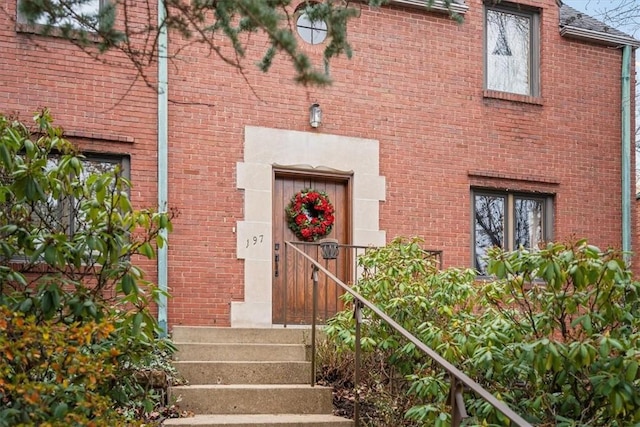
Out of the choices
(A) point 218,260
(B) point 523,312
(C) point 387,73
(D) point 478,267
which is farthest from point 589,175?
(B) point 523,312

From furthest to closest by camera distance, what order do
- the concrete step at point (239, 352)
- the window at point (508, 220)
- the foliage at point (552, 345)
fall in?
the window at point (508, 220) < the concrete step at point (239, 352) < the foliage at point (552, 345)

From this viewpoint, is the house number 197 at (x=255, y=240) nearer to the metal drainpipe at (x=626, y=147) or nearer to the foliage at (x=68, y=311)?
the foliage at (x=68, y=311)

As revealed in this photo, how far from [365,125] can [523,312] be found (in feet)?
15.0

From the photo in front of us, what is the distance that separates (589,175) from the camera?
10.4m

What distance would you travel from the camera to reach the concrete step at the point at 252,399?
602cm

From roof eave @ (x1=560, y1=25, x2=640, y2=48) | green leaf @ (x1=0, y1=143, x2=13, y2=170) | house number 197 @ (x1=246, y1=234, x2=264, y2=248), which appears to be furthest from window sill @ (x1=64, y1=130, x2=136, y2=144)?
roof eave @ (x1=560, y1=25, x2=640, y2=48)

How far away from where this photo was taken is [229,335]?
753cm

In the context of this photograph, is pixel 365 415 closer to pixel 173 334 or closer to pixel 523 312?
pixel 523 312

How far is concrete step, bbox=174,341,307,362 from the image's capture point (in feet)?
23.0

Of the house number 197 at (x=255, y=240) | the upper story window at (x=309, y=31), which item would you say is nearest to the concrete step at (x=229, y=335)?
the house number 197 at (x=255, y=240)

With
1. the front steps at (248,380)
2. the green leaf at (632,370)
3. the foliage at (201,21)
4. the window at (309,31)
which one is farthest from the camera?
the window at (309,31)

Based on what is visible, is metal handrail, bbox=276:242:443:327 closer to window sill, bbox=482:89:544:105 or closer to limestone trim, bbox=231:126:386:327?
limestone trim, bbox=231:126:386:327

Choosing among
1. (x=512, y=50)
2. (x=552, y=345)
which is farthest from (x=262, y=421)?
(x=512, y=50)

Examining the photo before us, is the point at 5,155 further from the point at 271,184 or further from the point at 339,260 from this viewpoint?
the point at 339,260
